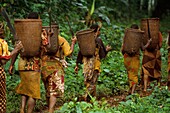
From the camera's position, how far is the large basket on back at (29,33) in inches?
259

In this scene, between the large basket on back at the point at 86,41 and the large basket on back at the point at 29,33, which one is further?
the large basket on back at the point at 86,41

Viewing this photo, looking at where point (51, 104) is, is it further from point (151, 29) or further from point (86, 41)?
point (151, 29)

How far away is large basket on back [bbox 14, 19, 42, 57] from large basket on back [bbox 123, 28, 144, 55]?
9.19 ft

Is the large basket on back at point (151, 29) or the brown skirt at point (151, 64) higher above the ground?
the large basket on back at point (151, 29)

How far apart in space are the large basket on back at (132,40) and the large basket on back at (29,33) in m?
2.80

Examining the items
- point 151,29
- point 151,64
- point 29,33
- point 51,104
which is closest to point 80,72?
point 151,64

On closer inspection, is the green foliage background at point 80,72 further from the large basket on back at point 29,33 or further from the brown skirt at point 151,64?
the large basket on back at point 29,33

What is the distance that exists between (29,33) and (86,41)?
1.82 m

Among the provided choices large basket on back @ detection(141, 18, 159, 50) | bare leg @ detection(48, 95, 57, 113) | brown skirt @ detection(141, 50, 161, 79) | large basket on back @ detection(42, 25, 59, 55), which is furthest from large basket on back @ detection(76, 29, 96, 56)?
brown skirt @ detection(141, 50, 161, 79)

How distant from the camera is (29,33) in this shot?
6.59 m

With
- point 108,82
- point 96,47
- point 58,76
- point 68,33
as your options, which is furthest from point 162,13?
point 58,76

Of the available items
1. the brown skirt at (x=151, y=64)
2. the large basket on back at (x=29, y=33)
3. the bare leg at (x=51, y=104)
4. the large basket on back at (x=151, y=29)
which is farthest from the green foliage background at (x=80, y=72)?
the large basket on back at (x=151, y=29)

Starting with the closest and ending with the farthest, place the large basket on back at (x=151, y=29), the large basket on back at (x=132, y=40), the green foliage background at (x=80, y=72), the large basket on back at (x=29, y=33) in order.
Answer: the large basket on back at (x=29, y=33) → the green foliage background at (x=80, y=72) → the large basket on back at (x=132, y=40) → the large basket on back at (x=151, y=29)

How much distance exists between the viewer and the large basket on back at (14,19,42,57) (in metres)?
6.58
